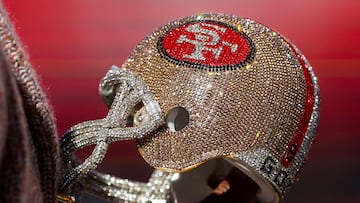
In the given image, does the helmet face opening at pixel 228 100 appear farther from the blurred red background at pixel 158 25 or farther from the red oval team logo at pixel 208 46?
the blurred red background at pixel 158 25

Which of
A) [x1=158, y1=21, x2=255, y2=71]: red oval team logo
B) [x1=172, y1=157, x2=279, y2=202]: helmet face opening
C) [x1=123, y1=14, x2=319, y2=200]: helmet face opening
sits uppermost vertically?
[x1=158, y1=21, x2=255, y2=71]: red oval team logo

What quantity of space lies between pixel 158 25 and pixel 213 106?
502 millimetres

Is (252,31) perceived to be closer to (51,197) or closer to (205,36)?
(205,36)

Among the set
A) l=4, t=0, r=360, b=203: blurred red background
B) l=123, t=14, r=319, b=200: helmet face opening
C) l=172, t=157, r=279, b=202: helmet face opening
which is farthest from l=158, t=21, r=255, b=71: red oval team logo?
l=4, t=0, r=360, b=203: blurred red background

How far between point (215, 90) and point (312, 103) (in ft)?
0.38

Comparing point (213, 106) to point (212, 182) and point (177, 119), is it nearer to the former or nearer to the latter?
point (177, 119)

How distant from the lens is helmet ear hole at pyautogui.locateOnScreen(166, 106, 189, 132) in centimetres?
63

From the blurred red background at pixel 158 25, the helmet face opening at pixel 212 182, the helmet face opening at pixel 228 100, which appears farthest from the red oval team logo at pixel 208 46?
the blurred red background at pixel 158 25

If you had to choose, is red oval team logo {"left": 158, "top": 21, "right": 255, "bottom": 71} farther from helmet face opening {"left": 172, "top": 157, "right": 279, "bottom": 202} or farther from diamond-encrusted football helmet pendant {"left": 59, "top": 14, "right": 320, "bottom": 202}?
helmet face opening {"left": 172, "top": 157, "right": 279, "bottom": 202}

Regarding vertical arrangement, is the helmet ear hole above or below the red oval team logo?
below

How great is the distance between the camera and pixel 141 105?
643 millimetres

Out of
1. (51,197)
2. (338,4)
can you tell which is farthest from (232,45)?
(338,4)

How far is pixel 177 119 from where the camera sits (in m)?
0.64

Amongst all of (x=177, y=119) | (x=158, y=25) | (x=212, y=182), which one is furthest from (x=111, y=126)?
(x=158, y=25)
